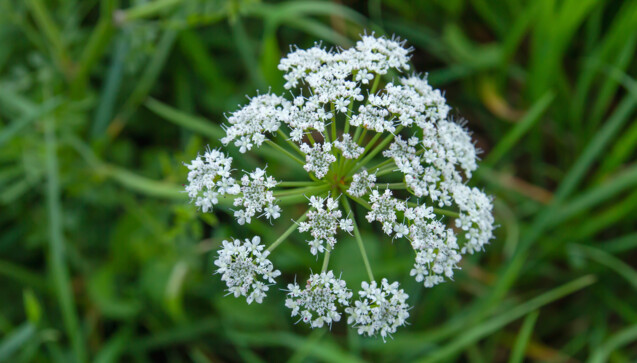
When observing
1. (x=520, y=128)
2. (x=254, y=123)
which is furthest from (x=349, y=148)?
(x=520, y=128)

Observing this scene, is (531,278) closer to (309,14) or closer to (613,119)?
(613,119)

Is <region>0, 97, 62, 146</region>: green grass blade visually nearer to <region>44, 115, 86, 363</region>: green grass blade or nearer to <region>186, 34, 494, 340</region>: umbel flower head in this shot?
<region>44, 115, 86, 363</region>: green grass blade

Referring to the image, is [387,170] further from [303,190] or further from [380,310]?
[380,310]

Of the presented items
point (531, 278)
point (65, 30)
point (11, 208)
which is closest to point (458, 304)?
point (531, 278)

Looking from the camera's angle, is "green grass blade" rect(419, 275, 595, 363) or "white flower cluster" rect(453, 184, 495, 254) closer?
"white flower cluster" rect(453, 184, 495, 254)

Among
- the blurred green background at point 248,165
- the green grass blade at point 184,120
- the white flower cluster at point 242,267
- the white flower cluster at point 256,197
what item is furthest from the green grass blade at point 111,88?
the white flower cluster at point 242,267

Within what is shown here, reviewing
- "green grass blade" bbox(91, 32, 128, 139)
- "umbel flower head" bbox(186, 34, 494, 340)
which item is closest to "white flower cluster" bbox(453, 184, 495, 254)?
"umbel flower head" bbox(186, 34, 494, 340)

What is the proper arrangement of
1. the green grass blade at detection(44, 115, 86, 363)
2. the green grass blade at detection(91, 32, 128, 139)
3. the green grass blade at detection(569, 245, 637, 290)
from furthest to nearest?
the green grass blade at detection(91, 32, 128, 139) → the green grass blade at detection(569, 245, 637, 290) → the green grass blade at detection(44, 115, 86, 363)
